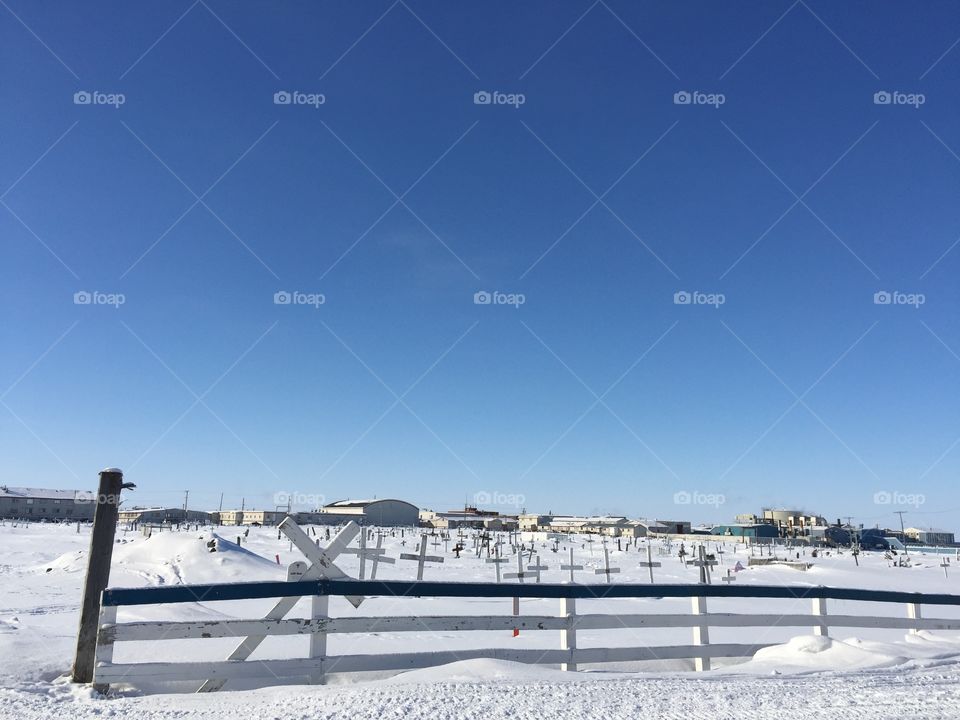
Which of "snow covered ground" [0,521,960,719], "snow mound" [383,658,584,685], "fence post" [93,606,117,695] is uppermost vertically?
"fence post" [93,606,117,695]

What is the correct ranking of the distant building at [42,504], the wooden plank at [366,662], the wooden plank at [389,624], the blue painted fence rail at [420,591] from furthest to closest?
the distant building at [42,504]
the blue painted fence rail at [420,591]
the wooden plank at [389,624]
the wooden plank at [366,662]

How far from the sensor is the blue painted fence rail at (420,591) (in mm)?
6074

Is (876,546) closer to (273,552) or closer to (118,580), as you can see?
(273,552)

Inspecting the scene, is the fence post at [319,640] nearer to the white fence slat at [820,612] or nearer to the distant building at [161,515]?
the white fence slat at [820,612]

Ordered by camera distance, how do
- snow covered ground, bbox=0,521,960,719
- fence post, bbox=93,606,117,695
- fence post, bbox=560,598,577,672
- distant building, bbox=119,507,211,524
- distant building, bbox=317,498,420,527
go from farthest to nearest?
1. distant building, bbox=317,498,420,527
2. distant building, bbox=119,507,211,524
3. fence post, bbox=560,598,577,672
4. fence post, bbox=93,606,117,695
5. snow covered ground, bbox=0,521,960,719

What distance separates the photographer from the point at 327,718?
484cm

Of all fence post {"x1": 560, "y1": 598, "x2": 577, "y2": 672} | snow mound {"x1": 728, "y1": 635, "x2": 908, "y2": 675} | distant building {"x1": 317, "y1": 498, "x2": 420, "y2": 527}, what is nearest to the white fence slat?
snow mound {"x1": 728, "y1": 635, "x2": 908, "y2": 675}

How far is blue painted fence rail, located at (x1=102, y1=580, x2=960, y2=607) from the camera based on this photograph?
19.9 feet

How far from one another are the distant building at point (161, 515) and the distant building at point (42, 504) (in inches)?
246

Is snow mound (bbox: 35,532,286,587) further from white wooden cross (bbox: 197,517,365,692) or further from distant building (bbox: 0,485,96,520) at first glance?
distant building (bbox: 0,485,96,520)

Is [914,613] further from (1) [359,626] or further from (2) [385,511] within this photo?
(2) [385,511]

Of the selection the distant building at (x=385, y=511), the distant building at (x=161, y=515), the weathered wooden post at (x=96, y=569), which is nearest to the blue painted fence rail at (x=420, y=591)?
the weathered wooden post at (x=96, y=569)

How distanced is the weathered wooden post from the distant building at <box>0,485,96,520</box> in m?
109

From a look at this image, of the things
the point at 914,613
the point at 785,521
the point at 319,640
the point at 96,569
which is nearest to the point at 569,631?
the point at 319,640
